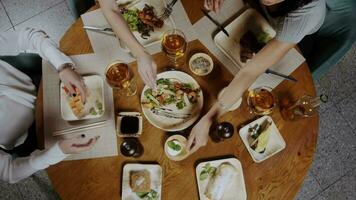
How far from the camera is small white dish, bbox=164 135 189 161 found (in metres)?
1.52

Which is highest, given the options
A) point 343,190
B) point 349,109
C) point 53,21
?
point 53,21

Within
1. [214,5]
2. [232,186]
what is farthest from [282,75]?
[232,186]

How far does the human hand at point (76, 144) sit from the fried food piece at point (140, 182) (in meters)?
0.23

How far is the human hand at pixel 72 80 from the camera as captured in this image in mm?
1566

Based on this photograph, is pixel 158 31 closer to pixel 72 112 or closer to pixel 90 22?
pixel 90 22

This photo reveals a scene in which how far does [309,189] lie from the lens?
8.12 feet

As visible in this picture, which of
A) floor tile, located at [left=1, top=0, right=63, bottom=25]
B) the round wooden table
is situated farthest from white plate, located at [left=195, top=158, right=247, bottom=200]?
floor tile, located at [left=1, top=0, right=63, bottom=25]

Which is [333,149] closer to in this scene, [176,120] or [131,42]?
[176,120]

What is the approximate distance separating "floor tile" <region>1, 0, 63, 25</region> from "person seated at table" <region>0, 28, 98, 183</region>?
45.6 inches

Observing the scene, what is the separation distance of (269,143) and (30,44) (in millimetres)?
1256

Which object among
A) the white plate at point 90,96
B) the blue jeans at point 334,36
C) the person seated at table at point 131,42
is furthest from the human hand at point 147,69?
the blue jeans at point 334,36

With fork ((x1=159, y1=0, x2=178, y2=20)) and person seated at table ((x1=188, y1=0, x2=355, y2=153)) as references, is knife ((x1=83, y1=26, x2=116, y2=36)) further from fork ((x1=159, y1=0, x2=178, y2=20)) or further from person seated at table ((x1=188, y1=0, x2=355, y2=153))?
person seated at table ((x1=188, y1=0, x2=355, y2=153))

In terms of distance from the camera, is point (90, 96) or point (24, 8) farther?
point (24, 8)

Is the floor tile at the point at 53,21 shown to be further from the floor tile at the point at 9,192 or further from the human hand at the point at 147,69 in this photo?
the human hand at the point at 147,69
